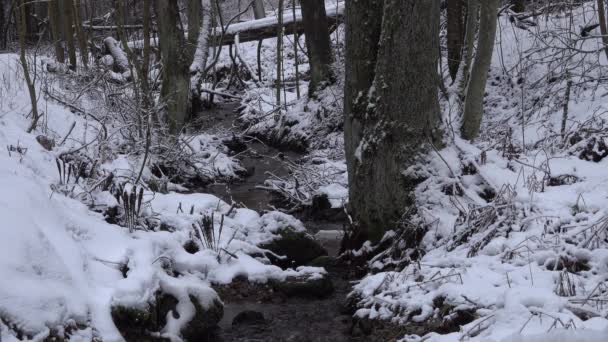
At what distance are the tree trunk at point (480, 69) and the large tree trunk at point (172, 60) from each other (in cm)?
528

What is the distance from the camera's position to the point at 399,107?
5742mm

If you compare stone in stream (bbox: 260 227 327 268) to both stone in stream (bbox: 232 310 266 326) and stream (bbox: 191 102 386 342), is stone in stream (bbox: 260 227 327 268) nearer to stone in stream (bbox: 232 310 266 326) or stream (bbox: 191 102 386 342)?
stream (bbox: 191 102 386 342)

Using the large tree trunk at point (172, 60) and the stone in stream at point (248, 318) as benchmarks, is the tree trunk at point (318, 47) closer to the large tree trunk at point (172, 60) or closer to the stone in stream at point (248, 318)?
the large tree trunk at point (172, 60)

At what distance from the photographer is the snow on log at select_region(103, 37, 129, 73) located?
14986 millimetres

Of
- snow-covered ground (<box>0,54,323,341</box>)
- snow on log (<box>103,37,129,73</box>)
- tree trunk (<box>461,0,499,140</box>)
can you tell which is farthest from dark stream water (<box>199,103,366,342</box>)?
snow on log (<box>103,37,129,73</box>)

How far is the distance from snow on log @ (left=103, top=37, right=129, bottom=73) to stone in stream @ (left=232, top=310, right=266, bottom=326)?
1108 cm

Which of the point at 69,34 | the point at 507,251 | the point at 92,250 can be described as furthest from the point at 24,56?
the point at 69,34

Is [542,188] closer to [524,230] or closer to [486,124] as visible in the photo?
[524,230]

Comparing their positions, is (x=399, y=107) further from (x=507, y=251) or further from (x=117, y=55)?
(x=117, y=55)

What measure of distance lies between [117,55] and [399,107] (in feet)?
37.0

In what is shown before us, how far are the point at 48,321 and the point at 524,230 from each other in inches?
137

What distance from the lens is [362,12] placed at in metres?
5.96

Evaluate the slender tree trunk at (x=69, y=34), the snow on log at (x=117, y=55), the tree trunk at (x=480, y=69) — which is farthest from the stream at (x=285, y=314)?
the snow on log at (x=117, y=55)

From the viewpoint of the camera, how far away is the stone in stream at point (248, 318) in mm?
4984
